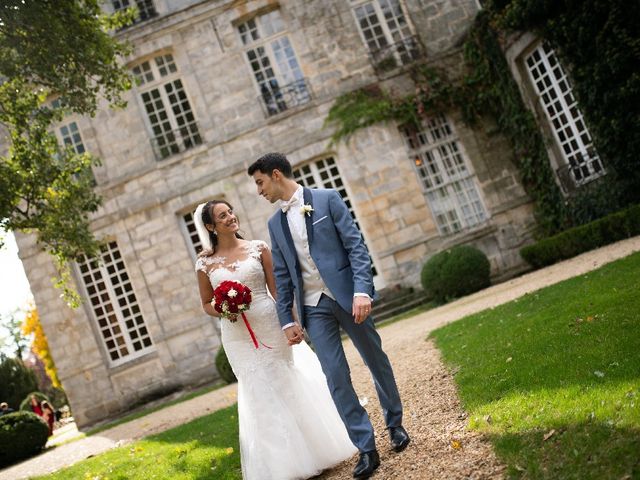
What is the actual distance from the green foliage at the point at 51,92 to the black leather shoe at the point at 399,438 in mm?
6890

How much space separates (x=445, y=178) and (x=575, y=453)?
12035 millimetres

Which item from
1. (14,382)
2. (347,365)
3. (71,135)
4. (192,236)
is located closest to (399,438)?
(347,365)

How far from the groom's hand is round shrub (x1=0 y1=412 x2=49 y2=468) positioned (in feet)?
35.4

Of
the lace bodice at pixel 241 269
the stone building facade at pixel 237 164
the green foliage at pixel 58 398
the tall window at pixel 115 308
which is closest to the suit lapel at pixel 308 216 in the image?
the lace bodice at pixel 241 269

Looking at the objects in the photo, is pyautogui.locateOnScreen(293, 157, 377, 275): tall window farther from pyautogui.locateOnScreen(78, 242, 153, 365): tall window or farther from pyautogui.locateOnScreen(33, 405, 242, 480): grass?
pyautogui.locateOnScreen(33, 405, 242, 480): grass

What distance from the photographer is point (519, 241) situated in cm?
1368

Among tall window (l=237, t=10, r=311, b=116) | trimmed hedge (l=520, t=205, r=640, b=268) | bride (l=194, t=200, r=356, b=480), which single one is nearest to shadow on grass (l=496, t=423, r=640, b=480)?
bride (l=194, t=200, r=356, b=480)

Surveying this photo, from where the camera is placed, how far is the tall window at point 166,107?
14.8 metres

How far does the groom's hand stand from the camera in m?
3.66

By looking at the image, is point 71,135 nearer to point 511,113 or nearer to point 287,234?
point 511,113

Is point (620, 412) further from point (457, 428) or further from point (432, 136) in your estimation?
point (432, 136)

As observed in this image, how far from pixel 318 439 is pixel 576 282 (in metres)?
4.84

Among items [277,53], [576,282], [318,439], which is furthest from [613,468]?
[277,53]

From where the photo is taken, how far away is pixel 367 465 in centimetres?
337
